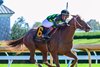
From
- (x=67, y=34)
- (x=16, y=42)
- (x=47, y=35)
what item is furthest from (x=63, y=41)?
(x=16, y=42)

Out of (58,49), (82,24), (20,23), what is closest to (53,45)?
(58,49)

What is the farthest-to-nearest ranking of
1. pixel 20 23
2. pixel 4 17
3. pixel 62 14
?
pixel 4 17
pixel 20 23
pixel 62 14

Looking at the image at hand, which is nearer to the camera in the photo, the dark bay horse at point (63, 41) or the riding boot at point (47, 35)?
the dark bay horse at point (63, 41)

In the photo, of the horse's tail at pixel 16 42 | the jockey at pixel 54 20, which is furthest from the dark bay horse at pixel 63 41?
the horse's tail at pixel 16 42

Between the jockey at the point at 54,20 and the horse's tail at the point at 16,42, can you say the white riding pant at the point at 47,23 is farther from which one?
the horse's tail at the point at 16,42

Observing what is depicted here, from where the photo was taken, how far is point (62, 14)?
7.50m

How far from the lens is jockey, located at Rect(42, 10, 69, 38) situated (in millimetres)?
7512

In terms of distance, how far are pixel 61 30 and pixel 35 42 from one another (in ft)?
1.64

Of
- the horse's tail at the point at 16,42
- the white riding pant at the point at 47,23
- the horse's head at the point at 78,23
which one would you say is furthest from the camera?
the horse's tail at the point at 16,42

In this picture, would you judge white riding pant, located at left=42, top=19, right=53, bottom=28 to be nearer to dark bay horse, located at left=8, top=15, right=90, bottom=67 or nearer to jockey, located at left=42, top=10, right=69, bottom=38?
jockey, located at left=42, top=10, right=69, bottom=38

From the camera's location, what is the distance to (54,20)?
7.61 metres

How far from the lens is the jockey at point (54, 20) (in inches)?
296

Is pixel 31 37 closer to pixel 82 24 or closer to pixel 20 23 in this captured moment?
pixel 82 24

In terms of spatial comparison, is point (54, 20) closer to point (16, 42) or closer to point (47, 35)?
→ point (47, 35)
